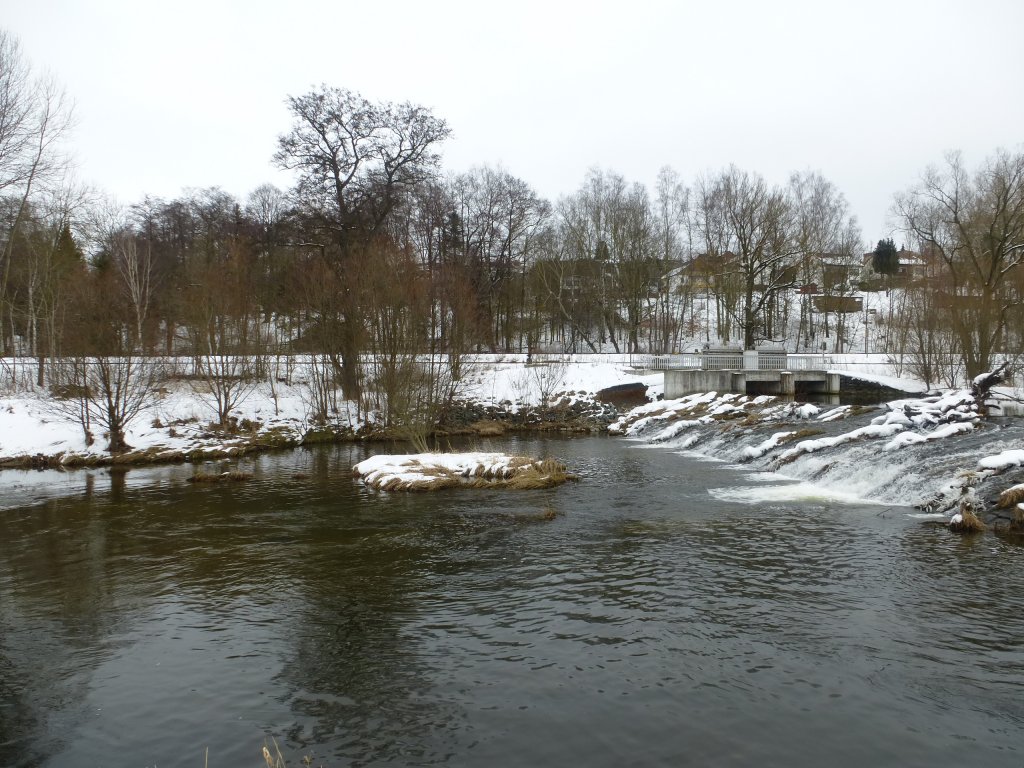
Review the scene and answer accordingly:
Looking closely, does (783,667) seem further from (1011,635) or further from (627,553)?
(627,553)

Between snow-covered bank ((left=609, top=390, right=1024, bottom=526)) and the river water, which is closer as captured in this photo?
the river water

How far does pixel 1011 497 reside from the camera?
12.2 meters

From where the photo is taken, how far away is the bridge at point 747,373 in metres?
37.4

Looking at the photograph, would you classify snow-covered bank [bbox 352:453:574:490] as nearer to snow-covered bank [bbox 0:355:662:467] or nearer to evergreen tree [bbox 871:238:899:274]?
snow-covered bank [bbox 0:355:662:467]

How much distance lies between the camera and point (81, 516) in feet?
49.6

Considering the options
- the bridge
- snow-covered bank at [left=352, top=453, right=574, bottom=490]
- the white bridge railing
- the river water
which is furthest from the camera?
the white bridge railing

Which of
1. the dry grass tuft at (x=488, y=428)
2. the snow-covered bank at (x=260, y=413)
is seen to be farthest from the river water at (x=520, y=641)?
the dry grass tuft at (x=488, y=428)

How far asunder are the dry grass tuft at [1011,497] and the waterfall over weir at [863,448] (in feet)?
2.49

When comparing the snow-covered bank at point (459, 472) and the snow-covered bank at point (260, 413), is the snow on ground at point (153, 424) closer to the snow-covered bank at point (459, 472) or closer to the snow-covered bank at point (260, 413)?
the snow-covered bank at point (260, 413)

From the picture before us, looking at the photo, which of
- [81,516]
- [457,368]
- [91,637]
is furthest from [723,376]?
[91,637]

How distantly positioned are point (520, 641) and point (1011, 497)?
9933mm

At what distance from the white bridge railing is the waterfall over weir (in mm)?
11340

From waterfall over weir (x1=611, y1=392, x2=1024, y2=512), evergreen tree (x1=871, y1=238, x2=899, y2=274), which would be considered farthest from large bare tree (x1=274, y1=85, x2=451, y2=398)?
evergreen tree (x1=871, y1=238, x2=899, y2=274)

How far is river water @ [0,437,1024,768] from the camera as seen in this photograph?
5.62m
